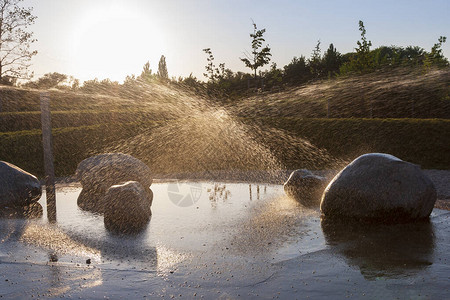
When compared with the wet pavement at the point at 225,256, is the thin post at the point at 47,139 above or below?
above

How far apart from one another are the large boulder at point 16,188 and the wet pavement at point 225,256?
96cm

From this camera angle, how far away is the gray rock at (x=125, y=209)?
8297 mm

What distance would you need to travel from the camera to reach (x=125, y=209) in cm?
842

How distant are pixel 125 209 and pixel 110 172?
11.6 ft

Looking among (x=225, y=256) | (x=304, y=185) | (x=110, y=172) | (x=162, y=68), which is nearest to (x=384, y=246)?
(x=225, y=256)

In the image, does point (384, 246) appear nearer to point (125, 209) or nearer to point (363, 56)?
point (125, 209)

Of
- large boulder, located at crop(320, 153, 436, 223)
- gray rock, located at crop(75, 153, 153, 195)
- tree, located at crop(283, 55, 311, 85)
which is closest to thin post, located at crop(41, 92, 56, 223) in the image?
gray rock, located at crop(75, 153, 153, 195)

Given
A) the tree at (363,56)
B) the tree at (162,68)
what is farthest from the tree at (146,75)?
the tree at (363,56)

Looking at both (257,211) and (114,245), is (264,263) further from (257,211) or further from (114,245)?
(257,211)

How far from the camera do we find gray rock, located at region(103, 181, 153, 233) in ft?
27.2

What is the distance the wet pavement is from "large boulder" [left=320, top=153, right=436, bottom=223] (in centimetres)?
31

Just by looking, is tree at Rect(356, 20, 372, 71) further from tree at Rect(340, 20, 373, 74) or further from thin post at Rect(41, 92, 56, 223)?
thin post at Rect(41, 92, 56, 223)

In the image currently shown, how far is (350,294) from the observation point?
489 cm

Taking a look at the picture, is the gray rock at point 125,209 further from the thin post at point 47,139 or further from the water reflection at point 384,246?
the water reflection at point 384,246
